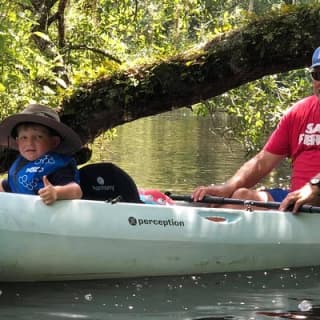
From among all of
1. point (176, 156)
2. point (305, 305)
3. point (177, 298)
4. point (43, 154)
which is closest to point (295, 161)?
point (305, 305)

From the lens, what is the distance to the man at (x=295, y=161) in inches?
195

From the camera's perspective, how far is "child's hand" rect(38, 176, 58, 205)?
13.9ft

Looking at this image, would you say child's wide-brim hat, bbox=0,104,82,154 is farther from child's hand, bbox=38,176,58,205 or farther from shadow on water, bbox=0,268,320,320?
shadow on water, bbox=0,268,320,320

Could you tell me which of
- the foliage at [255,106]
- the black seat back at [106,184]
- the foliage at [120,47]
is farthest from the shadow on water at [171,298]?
the foliage at [255,106]

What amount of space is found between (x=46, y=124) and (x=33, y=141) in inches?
5.4

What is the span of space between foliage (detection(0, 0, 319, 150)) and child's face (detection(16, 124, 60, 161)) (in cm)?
160

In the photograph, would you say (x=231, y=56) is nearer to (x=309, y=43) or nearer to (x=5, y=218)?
(x=309, y=43)

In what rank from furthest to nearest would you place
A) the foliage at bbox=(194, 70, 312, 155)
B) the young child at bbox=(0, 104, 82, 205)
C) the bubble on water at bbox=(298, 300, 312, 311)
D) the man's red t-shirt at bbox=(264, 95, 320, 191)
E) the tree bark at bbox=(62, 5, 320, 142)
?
the foliage at bbox=(194, 70, 312, 155) → the tree bark at bbox=(62, 5, 320, 142) → the man's red t-shirt at bbox=(264, 95, 320, 191) → the young child at bbox=(0, 104, 82, 205) → the bubble on water at bbox=(298, 300, 312, 311)

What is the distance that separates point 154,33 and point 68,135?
541cm

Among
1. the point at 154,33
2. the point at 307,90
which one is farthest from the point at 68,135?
the point at 154,33

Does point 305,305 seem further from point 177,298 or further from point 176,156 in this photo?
point 176,156

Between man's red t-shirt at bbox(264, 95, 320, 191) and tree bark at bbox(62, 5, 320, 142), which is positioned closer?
man's red t-shirt at bbox(264, 95, 320, 191)

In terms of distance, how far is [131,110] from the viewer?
257 inches

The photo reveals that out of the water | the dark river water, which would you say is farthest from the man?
the water
